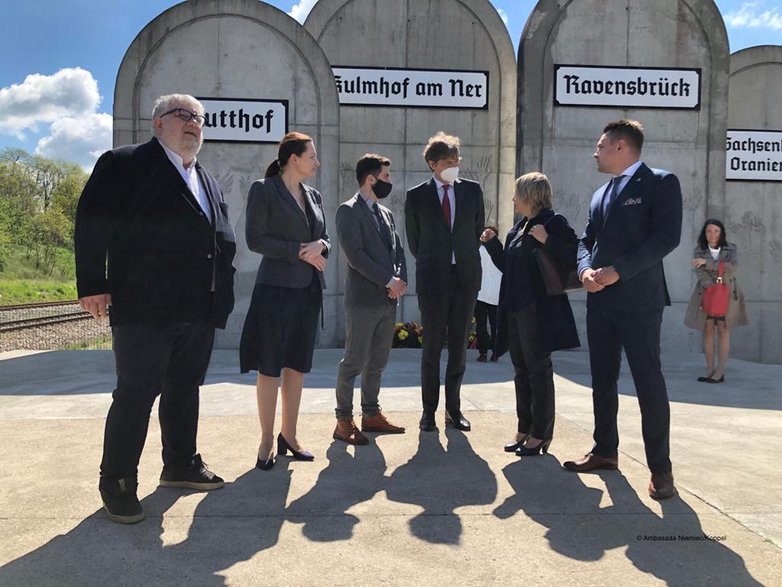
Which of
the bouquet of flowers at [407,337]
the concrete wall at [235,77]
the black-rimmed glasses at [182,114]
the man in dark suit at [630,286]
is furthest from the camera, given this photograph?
the bouquet of flowers at [407,337]

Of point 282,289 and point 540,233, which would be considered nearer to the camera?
point 282,289

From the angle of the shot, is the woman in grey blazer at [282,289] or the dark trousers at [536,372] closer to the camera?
the woman in grey blazer at [282,289]

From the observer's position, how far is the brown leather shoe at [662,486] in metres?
3.11

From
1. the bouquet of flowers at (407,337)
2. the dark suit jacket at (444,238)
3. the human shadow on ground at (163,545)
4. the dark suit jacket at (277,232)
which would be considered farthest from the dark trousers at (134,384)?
the bouquet of flowers at (407,337)

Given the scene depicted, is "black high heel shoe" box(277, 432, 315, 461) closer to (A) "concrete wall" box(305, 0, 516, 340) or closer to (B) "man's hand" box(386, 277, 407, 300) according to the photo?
A: (B) "man's hand" box(386, 277, 407, 300)

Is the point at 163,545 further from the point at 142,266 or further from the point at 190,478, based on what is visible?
the point at 142,266

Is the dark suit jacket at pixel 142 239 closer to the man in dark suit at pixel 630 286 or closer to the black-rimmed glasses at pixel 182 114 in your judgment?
the black-rimmed glasses at pixel 182 114

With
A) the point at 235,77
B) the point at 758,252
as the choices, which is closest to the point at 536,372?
the point at 235,77

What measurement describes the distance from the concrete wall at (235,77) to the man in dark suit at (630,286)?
631 cm

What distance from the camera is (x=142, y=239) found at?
2.92 m

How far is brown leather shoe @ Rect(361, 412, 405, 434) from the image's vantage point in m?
4.45

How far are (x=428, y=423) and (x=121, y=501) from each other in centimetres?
220

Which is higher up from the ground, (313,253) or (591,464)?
(313,253)

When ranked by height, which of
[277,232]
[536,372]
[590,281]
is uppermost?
[277,232]
